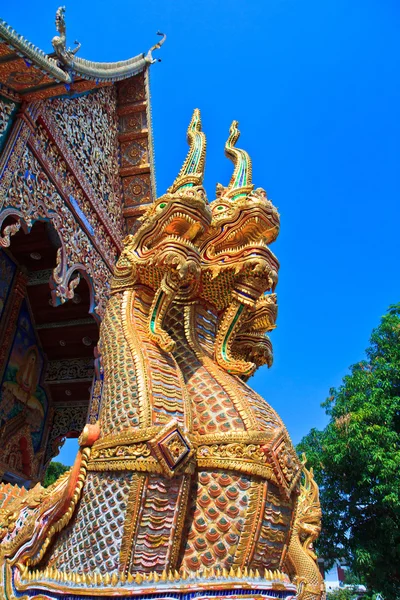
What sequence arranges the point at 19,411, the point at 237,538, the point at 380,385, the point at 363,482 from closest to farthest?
the point at 237,538 < the point at 19,411 < the point at 363,482 < the point at 380,385

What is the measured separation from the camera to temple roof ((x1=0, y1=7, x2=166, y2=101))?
361cm

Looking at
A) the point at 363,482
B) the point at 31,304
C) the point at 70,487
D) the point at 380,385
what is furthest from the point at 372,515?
the point at 70,487

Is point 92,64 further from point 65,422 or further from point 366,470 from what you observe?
point 366,470

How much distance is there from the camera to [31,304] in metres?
6.50

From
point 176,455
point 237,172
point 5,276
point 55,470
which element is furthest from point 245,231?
point 55,470

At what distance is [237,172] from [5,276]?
3640 millimetres

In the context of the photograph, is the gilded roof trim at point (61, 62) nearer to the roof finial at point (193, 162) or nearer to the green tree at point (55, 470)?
the roof finial at point (193, 162)

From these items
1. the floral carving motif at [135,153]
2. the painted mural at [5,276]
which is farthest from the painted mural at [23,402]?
the floral carving motif at [135,153]

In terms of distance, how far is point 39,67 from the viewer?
150 inches

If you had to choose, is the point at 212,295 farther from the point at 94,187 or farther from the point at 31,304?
the point at 31,304

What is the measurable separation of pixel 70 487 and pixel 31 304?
15.6ft

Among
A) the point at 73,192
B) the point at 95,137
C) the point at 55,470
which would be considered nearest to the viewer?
the point at 73,192

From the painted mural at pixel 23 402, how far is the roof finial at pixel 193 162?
12.9ft

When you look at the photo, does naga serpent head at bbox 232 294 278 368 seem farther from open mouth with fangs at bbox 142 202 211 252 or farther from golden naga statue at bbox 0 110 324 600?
open mouth with fangs at bbox 142 202 211 252
